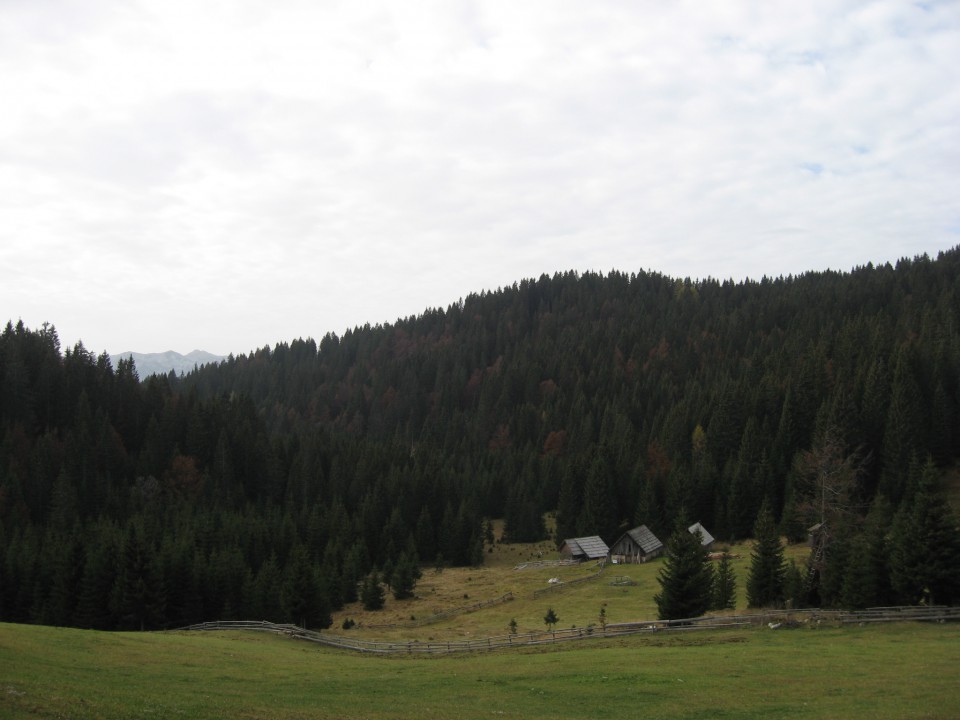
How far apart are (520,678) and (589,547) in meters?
64.6

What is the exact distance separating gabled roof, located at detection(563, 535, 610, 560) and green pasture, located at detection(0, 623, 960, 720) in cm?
5389

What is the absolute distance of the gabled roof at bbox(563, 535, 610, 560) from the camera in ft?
305

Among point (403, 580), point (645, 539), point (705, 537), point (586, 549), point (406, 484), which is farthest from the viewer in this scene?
point (406, 484)

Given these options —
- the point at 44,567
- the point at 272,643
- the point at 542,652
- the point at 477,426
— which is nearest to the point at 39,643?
the point at 272,643

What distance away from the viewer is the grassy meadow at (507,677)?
23.7 metres

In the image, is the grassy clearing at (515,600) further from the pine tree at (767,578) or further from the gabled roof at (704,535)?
the pine tree at (767,578)

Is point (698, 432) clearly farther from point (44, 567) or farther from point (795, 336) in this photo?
point (44, 567)

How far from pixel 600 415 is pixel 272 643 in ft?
435

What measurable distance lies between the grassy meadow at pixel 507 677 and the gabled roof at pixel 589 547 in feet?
175

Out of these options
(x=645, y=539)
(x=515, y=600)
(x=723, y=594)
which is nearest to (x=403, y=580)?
(x=515, y=600)

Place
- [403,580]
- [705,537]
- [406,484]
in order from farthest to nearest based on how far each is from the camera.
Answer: [406,484], [705,537], [403,580]

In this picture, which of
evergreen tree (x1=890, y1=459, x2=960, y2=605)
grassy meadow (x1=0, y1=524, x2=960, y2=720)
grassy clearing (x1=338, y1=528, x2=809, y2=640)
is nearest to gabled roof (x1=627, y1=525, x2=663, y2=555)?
grassy clearing (x1=338, y1=528, x2=809, y2=640)

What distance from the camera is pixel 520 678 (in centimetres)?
3142

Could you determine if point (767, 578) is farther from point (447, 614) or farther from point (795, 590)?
point (447, 614)
